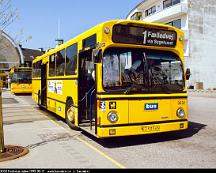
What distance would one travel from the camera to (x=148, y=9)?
49.1 m

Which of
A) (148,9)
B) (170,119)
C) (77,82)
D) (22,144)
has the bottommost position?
(22,144)

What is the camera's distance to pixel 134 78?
806 cm

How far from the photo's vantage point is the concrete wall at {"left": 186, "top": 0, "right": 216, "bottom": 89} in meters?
40.2

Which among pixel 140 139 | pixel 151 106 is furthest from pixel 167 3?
pixel 151 106

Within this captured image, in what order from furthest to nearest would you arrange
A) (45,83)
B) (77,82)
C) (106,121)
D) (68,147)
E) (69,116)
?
(45,83) → (69,116) → (77,82) → (68,147) → (106,121)

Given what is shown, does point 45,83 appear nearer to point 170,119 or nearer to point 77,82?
point 77,82

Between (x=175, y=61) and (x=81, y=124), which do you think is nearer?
(x=175, y=61)

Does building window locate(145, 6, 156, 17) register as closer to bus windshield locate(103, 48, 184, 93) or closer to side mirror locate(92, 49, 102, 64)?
bus windshield locate(103, 48, 184, 93)

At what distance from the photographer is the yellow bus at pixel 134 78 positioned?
25.2 feet

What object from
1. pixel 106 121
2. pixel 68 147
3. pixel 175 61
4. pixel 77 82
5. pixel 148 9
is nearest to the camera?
pixel 106 121

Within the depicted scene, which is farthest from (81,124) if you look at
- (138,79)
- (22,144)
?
(138,79)

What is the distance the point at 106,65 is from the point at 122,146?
2.06 metres

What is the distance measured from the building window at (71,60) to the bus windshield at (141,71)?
2.30 meters

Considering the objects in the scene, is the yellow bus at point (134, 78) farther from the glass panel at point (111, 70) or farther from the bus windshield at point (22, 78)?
the bus windshield at point (22, 78)
